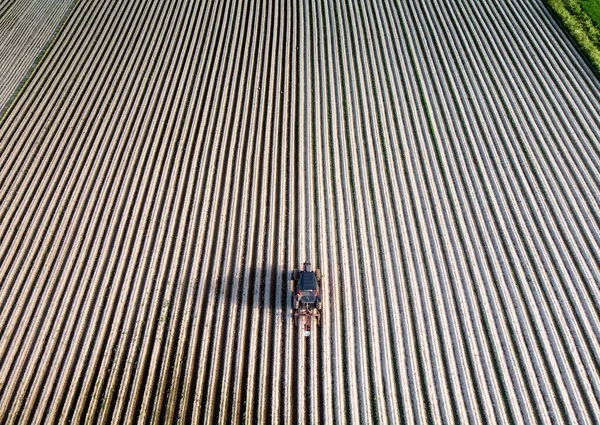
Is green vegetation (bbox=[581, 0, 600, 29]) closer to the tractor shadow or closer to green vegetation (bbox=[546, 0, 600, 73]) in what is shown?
green vegetation (bbox=[546, 0, 600, 73])

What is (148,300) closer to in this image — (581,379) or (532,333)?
(532,333)

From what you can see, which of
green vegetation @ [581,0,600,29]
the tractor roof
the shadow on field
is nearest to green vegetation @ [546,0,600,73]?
green vegetation @ [581,0,600,29]

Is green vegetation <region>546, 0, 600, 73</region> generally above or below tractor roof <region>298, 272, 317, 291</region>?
above

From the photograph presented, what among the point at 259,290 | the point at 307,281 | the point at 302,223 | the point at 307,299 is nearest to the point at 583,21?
the point at 302,223

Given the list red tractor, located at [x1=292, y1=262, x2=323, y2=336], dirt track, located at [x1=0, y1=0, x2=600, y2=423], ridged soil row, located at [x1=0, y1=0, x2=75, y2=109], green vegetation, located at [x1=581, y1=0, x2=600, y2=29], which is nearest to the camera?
dirt track, located at [x1=0, y1=0, x2=600, y2=423]

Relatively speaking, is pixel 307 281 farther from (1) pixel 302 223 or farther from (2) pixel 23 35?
(2) pixel 23 35

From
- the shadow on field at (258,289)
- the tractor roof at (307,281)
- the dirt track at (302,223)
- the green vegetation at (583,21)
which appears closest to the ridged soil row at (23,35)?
the dirt track at (302,223)
